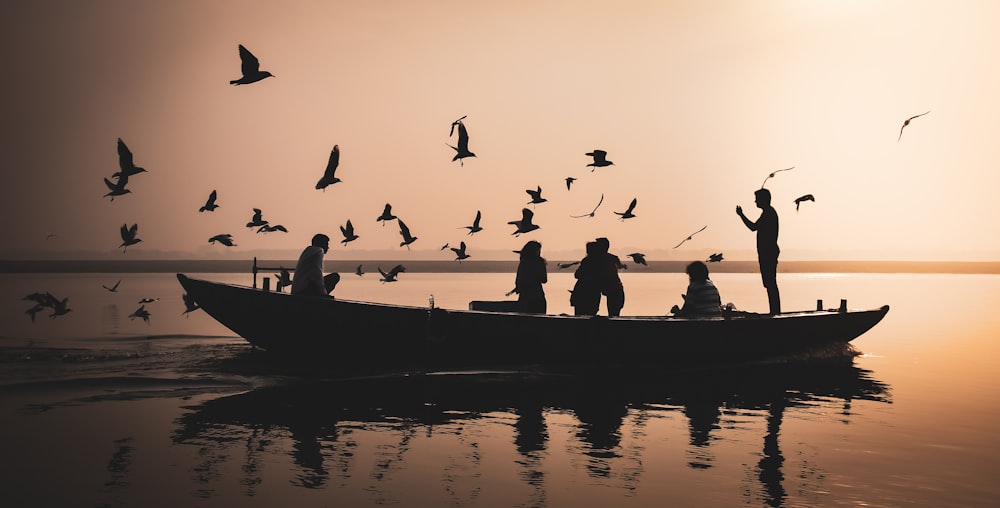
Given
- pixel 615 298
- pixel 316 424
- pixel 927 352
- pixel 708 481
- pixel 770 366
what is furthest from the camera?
pixel 927 352

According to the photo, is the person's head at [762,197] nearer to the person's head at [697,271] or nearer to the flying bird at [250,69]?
the person's head at [697,271]

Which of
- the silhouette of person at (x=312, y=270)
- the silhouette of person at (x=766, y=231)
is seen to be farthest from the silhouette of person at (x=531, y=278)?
the silhouette of person at (x=766, y=231)

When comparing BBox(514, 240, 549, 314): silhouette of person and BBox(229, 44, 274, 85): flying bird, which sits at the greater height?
BBox(229, 44, 274, 85): flying bird

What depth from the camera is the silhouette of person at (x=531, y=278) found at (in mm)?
16234

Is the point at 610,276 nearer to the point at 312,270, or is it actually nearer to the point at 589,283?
the point at 589,283

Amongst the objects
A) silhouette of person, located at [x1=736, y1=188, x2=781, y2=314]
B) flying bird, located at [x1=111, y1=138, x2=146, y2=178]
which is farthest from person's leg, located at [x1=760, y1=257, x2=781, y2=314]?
flying bird, located at [x1=111, y1=138, x2=146, y2=178]

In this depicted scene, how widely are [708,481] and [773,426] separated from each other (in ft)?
10.7

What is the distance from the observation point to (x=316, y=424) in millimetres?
11398

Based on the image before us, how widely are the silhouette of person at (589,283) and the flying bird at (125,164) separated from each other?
8415mm

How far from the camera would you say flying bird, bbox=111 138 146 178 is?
1700cm

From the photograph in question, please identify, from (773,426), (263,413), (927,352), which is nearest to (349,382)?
(263,413)

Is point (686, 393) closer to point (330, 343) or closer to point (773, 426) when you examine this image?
point (773, 426)

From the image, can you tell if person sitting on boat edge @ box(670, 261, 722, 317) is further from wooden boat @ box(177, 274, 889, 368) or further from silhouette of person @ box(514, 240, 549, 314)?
silhouette of person @ box(514, 240, 549, 314)

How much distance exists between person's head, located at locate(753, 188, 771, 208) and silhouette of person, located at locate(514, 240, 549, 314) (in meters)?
4.05
